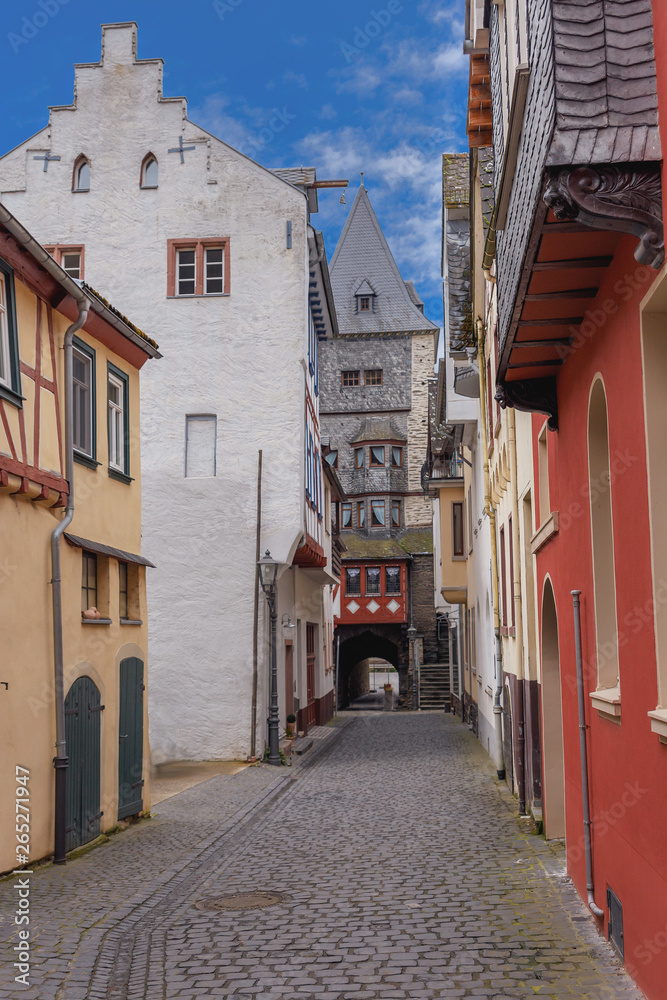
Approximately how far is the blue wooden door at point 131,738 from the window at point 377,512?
3955 cm

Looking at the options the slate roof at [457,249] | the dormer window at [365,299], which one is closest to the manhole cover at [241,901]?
the slate roof at [457,249]

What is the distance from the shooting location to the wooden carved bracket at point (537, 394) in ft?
26.4

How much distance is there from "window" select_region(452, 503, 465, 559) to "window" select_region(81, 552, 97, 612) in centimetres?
1814

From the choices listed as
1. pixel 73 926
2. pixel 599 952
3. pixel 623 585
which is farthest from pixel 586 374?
pixel 73 926

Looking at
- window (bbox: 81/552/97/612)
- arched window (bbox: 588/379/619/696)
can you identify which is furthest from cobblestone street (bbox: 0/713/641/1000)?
window (bbox: 81/552/97/612)

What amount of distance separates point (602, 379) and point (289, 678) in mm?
17447

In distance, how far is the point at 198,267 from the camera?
802 inches

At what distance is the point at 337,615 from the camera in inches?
1907

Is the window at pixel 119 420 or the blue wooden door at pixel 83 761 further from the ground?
the window at pixel 119 420

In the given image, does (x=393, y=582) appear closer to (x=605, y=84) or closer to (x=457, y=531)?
(x=457, y=531)

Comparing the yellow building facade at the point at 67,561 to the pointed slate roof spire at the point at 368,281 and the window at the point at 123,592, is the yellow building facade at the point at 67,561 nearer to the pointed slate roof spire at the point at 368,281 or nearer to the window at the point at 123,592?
the window at the point at 123,592

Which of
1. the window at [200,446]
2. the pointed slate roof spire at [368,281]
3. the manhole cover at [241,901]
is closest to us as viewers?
the manhole cover at [241,901]

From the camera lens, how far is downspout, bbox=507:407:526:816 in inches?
474

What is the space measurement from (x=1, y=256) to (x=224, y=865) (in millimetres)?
6020
